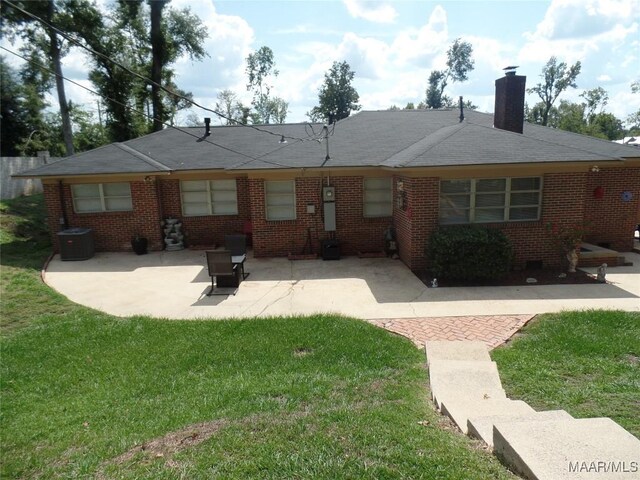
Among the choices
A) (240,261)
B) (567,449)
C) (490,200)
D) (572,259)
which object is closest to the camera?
(567,449)

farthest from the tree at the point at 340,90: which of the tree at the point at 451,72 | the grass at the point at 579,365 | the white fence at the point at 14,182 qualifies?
Result: the grass at the point at 579,365

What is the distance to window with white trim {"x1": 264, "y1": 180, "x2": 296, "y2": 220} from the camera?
12195 mm

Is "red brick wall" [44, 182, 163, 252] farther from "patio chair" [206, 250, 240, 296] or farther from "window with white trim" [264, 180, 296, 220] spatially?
"patio chair" [206, 250, 240, 296]

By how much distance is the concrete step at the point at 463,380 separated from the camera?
4.32m

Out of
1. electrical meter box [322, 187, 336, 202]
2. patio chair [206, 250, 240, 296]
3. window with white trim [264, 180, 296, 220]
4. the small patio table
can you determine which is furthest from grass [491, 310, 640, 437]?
→ window with white trim [264, 180, 296, 220]

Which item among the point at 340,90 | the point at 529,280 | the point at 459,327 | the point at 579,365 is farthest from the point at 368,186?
the point at 340,90

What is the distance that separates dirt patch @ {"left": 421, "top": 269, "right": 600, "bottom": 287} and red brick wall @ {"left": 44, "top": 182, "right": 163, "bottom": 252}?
883 centimetres

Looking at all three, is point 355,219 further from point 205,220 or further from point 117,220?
point 117,220

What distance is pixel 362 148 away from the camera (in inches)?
516

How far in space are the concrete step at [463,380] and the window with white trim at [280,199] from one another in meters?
7.84

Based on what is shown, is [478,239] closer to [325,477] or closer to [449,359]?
[449,359]

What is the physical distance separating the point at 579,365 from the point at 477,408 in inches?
81.2

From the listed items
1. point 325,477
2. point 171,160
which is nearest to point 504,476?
point 325,477

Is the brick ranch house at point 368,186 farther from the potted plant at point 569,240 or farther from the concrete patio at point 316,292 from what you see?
the concrete patio at point 316,292
